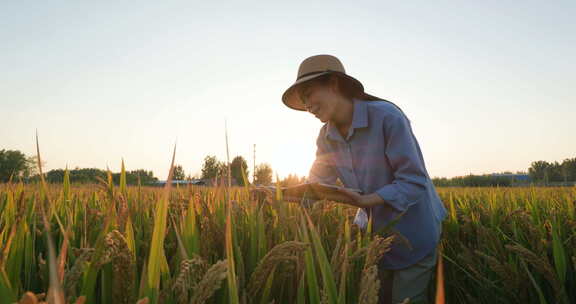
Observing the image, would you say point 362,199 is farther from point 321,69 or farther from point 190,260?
point 190,260

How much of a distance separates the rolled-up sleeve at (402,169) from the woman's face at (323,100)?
0.43 m

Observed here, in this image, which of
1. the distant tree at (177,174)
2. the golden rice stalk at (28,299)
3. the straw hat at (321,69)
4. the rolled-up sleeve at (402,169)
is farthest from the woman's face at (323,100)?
the golden rice stalk at (28,299)

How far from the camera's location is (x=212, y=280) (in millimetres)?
566

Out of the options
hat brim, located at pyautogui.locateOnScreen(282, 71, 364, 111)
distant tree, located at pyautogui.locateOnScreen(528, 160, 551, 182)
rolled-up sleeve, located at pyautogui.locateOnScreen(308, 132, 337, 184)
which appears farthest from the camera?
distant tree, located at pyautogui.locateOnScreen(528, 160, 551, 182)

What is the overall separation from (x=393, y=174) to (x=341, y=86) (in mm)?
789

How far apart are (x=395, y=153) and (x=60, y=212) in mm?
2017

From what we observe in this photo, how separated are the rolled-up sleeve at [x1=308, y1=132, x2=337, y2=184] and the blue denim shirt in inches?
10.4

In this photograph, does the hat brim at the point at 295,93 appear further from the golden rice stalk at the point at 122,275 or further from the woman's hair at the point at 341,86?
the golden rice stalk at the point at 122,275

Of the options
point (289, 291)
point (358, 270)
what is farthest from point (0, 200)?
point (358, 270)

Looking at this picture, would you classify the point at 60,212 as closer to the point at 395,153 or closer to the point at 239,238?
the point at 239,238

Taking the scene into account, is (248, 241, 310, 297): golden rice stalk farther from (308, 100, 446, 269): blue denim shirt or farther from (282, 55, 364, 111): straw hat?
(282, 55, 364, 111): straw hat

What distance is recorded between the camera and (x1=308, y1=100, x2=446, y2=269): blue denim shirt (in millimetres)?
2324

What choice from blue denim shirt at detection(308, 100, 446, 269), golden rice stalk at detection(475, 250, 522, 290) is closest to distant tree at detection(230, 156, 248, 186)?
blue denim shirt at detection(308, 100, 446, 269)

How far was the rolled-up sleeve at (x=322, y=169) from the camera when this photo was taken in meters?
3.16
